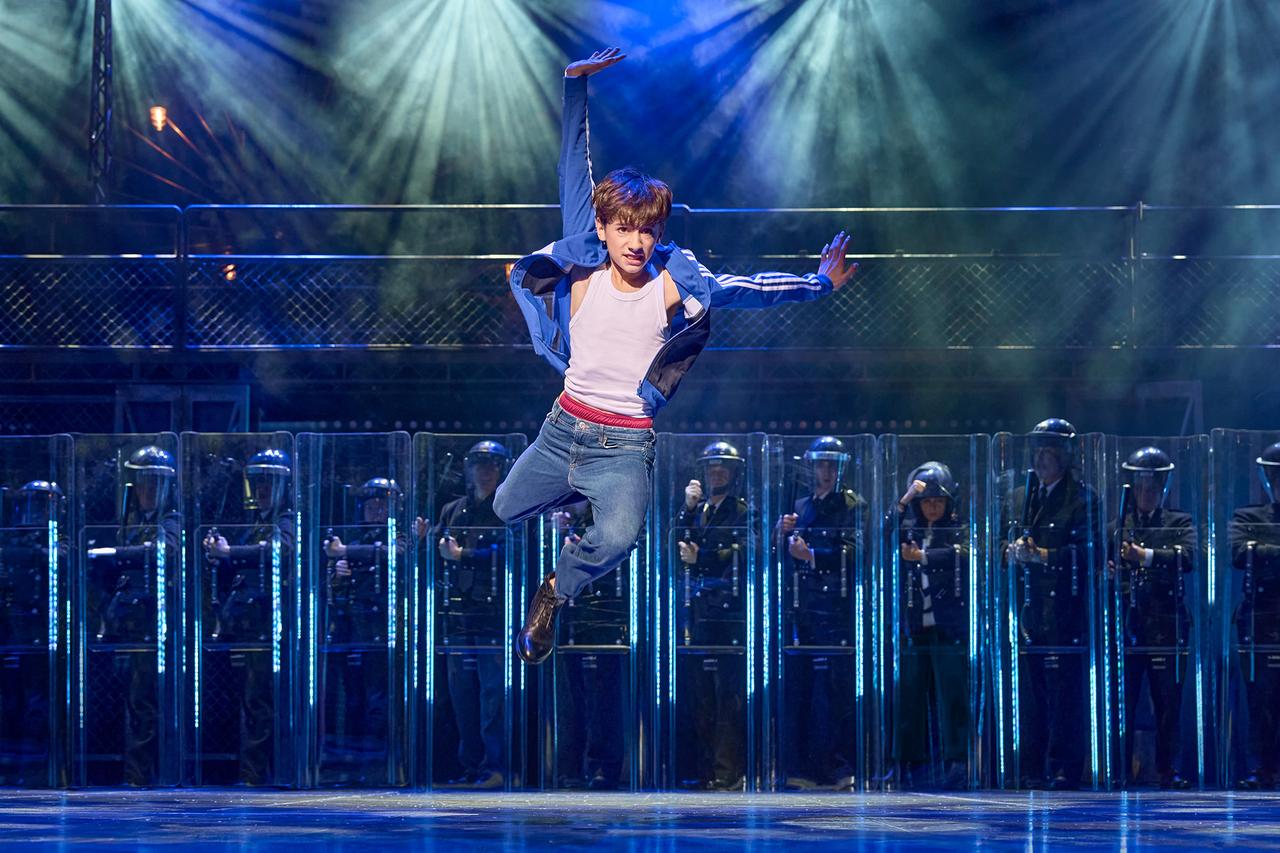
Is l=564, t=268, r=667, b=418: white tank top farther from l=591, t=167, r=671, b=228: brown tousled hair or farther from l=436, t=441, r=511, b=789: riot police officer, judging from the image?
l=436, t=441, r=511, b=789: riot police officer

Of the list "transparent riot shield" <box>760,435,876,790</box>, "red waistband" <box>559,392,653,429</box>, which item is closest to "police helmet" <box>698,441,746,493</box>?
"transparent riot shield" <box>760,435,876,790</box>

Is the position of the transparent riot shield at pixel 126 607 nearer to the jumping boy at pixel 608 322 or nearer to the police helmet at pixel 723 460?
the police helmet at pixel 723 460

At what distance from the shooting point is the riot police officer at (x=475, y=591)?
8.39m

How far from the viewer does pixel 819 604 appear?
843 cm

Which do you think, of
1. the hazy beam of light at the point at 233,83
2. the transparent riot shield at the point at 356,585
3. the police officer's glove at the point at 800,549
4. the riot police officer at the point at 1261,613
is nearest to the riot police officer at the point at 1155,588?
the riot police officer at the point at 1261,613

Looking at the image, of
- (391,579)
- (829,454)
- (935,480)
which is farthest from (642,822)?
(935,480)

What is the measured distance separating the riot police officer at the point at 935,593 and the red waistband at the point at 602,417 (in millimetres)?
3699

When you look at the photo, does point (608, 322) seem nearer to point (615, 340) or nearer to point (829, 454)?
point (615, 340)

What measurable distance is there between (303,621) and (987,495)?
12.1ft

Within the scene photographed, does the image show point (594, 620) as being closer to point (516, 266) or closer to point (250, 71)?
point (516, 266)

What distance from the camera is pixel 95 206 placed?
1073 cm

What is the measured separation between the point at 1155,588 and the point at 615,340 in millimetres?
4634

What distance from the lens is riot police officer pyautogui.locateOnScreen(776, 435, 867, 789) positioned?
8383mm

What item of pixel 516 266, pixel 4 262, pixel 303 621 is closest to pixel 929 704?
pixel 303 621
